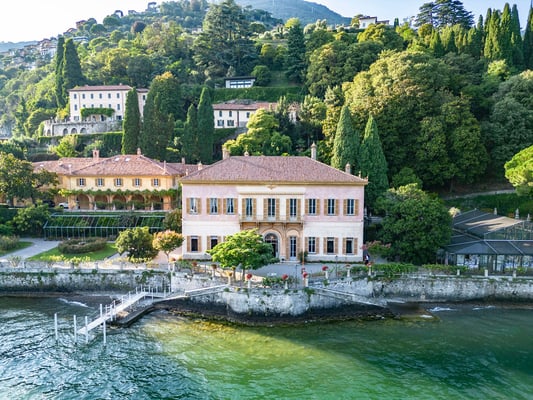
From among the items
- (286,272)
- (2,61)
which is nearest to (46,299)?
(286,272)

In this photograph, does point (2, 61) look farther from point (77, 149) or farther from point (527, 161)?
point (527, 161)

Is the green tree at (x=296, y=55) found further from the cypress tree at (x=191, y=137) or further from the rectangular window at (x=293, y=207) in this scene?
the rectangular window at (x=293, y=207)

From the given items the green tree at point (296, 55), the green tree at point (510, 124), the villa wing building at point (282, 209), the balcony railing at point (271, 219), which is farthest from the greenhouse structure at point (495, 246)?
the green tree at point (296, 55)

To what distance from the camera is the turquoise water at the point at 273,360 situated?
19969 millimetres

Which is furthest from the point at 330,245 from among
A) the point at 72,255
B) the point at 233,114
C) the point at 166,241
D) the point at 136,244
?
the point at 233,114

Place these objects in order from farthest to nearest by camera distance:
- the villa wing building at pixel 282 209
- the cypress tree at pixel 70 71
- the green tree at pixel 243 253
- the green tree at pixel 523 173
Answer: the cypress tree at pixel 70 71, the villa wing building at pixel 282 209, the green tree at pixel 523 173, the green tree at pixel 243 253

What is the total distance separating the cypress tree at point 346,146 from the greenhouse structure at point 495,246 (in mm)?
10694

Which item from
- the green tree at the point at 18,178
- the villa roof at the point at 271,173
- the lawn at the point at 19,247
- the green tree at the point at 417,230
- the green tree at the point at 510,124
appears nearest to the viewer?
the green tree at the point at 417,230

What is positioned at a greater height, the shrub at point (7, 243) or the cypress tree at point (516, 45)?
the cypress tree at point (516, 45)

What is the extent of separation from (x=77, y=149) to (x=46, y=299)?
118 ft

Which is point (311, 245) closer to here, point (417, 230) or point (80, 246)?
point (417, 230)

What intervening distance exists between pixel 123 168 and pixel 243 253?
23241 mm

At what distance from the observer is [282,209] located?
3406 centimetres

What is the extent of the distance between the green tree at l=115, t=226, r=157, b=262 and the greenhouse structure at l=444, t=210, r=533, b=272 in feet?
70.8
